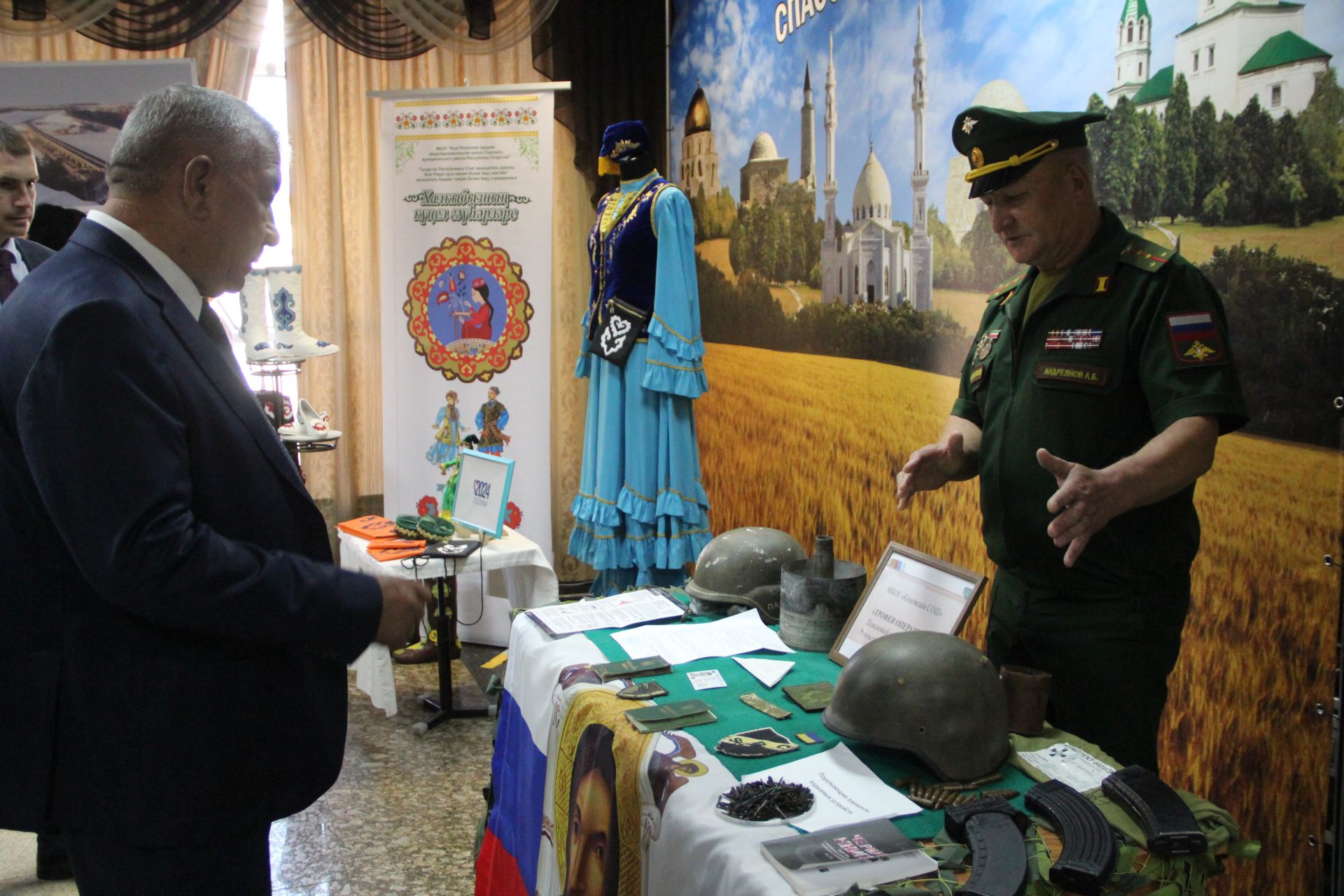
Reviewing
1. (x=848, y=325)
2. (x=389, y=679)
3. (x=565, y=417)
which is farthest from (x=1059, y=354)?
(x=565, y=417)

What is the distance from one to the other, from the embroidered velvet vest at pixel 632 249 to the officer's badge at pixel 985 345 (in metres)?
1.58

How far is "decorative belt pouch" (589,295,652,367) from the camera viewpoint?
10.8 ft

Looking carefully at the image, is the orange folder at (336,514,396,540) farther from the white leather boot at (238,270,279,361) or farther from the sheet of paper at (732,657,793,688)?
the sheet of paper at (732,657,793,688)

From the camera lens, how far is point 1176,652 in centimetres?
162

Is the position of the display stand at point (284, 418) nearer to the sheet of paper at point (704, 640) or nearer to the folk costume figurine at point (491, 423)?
the folk costume figurine at point (491, 423)

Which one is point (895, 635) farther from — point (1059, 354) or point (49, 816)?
point (49, 816)

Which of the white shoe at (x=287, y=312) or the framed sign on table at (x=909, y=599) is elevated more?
the white shoe at (x=287, y=312)

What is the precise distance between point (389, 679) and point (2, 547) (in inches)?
99.4

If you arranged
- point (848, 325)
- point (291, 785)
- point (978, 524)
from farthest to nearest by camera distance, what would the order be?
point (848, 325) < point (978, 524) < point (291, 785)

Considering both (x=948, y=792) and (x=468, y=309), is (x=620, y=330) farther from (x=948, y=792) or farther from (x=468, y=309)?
(x=948, y=792)

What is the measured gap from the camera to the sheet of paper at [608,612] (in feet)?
6.60

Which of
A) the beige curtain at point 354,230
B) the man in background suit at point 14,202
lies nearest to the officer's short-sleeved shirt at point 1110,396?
the man in background suit at point 14,202

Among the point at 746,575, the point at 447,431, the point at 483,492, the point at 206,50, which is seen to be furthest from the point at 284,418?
the point at 746,575

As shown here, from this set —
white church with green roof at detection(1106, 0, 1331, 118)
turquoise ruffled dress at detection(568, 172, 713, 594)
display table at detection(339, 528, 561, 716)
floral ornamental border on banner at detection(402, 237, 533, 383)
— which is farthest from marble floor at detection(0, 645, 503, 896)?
white church with green roof at detection(1106, 0, 1331, 118)
